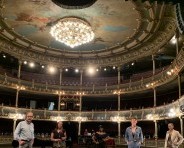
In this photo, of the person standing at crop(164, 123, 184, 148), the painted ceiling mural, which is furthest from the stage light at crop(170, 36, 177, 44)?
the person standing at crop(164, 123, 184, 148)

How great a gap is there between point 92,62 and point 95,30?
1030 cm

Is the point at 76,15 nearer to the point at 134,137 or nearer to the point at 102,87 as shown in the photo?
the point at 102,87

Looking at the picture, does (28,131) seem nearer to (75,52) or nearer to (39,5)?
(39,5)

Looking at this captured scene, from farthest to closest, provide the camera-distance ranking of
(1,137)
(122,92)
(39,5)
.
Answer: (122,92), (1,137), (39,5)

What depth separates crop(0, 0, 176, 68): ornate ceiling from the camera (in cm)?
2138

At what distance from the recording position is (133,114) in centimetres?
3172

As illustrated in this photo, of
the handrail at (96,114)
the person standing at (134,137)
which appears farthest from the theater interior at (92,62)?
the person standing at (134,137)

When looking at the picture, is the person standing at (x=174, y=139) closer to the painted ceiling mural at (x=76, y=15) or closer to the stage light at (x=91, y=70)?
the painted ceiling mural at (x=76, y=15)

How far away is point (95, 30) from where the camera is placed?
26.1 metres

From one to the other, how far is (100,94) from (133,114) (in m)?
5.22

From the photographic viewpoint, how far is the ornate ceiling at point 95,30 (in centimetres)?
2138

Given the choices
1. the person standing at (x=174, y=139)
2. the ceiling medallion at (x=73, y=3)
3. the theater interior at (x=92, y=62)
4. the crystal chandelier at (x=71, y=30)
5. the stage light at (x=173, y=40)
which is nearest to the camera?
the person standing at (x=174, y=139)

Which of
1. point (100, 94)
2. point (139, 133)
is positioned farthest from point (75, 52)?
point (139, 133)

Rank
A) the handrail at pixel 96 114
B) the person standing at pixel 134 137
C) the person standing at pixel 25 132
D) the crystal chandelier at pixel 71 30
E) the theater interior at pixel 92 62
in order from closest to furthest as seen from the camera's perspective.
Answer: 1. the person standing at pixel 25 132
2. the person standing at pixel 134 137
3. the theater interior at pixel 92 62
4. the crystal chandelier at pixel 71 30
5. the handrail at pixel 96 114
